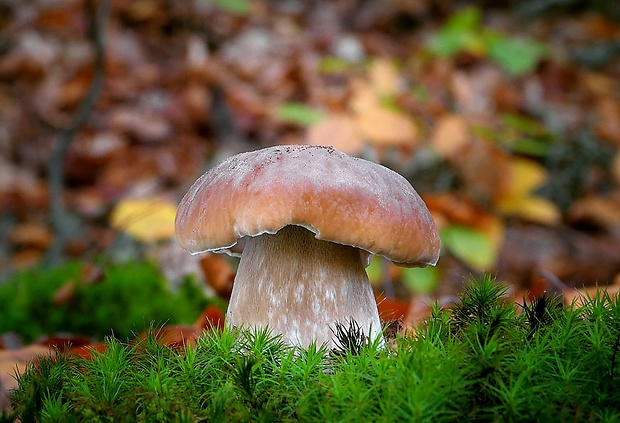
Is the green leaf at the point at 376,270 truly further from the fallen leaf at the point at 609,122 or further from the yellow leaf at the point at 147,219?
the fallen leaf at the point at 609,122

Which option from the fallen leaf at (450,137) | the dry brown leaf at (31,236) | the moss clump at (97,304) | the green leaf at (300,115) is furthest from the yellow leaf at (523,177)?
the dry brown leaf at (31,236)

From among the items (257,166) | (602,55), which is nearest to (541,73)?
(602,55)

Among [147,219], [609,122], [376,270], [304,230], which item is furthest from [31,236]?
[609,122]

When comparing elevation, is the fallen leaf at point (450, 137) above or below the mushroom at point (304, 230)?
above

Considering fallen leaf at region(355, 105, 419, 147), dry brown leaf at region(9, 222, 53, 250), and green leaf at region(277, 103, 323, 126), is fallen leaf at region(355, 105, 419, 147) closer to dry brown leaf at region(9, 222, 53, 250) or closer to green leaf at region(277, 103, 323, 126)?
green leaf at region(277, 103, 323, 126)

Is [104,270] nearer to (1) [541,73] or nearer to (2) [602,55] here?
(1) [541,73]

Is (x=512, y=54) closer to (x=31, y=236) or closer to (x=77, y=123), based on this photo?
(x=77, y=123)

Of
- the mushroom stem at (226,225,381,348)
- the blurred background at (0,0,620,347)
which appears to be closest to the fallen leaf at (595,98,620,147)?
the blurred background at (0,0,620,347)
